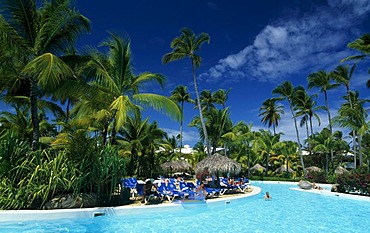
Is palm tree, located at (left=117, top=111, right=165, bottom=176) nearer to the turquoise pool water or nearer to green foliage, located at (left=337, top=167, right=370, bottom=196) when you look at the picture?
the turquoise pool water

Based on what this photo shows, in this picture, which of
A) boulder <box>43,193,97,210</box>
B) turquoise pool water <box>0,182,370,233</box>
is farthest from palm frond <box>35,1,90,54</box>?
turquoise pool water <box>0,182,370,233</box>

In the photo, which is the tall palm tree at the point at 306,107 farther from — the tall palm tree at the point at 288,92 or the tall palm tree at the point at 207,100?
the tall palm tree at the point at 207,100

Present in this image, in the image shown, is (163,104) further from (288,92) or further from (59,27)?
(288,92)

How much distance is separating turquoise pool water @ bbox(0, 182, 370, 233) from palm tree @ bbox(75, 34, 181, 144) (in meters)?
4.01

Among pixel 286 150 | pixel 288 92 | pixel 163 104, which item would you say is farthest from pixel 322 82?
pixel 163 104

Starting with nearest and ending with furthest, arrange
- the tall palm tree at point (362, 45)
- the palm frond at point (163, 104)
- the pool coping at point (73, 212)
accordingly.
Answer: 1. the pool coping at point (73, 212)
2. the palm frond at point (163, 104)
3. the tall palm tree at point (362, 45)

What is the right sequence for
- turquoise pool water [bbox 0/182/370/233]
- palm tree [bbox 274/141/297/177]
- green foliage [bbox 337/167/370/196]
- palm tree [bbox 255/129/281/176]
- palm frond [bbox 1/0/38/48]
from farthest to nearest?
palm tree [bbox 255/129/281/176], palm tree [bbox 274/141/297/177], green foliage [bbox 337/167/370/196], palm frond [bbox 1/0/38/48], turquoise pool water [bbox 0/182/370/233]

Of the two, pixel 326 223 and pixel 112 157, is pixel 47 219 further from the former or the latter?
pixel 326 223

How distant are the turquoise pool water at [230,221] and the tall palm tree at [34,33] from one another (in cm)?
324

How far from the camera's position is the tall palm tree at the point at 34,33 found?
8.88m

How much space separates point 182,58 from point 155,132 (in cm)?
699

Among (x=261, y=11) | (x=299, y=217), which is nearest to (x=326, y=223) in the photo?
(x=299, y=217)

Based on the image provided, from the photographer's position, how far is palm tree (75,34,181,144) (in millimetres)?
10820

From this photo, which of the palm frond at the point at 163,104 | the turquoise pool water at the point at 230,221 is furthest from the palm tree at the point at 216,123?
the palm frond at the point at 163,104
